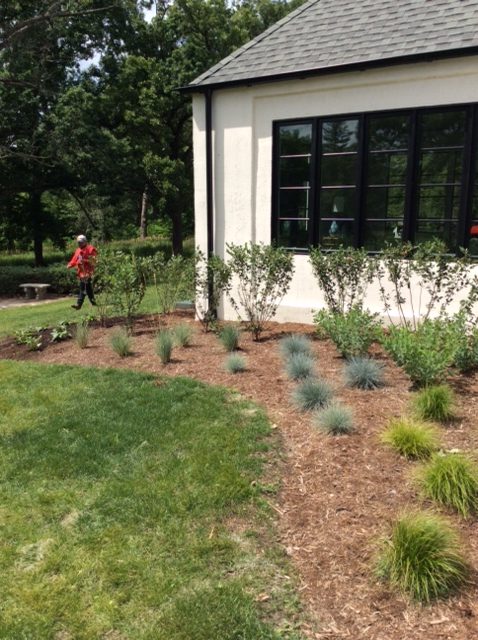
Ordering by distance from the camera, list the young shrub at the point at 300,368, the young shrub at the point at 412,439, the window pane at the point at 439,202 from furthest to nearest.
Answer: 1. the window pane at the point at 439,202
2. the young shrub at the point at 300,368
3. the young shrub at the point at 412,439

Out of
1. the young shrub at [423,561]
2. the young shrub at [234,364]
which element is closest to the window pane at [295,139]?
the young shrub at [234,364]

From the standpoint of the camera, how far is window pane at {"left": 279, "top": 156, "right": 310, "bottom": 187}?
812cm

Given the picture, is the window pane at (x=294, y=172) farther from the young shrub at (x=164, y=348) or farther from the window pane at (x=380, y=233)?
the young shrub at (x=164, y=348)

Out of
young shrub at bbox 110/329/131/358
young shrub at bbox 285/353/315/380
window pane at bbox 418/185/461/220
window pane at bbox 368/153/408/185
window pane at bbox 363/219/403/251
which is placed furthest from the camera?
window pane at bbox 363/219/403/251

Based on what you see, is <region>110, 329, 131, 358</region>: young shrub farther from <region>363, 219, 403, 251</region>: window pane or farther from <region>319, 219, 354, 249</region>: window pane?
<region>363, 219, 403, 251</region>: window pane

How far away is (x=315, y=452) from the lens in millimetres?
3916

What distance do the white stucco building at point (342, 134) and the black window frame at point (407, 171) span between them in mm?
16

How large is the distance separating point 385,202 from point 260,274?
221 centimetres

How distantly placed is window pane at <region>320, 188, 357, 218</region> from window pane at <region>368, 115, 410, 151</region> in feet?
2.43

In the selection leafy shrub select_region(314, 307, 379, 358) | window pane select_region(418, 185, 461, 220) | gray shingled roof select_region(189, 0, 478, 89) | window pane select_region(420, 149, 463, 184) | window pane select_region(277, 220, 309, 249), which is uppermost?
gray shingled roof select_region(189, 0, 478, 89)

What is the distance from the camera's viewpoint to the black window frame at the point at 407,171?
6.89 meters

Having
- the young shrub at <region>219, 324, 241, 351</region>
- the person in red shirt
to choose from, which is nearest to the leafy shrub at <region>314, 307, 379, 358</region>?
the young shrub at <region>219, 324, 241, 351</region>

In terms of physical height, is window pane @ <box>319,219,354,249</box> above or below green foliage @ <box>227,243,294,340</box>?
above

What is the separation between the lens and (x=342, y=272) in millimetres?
6770
